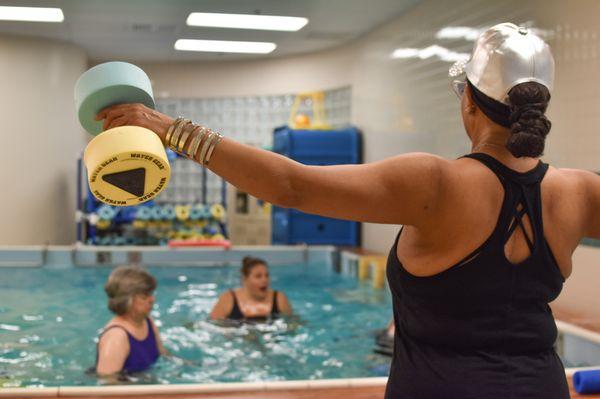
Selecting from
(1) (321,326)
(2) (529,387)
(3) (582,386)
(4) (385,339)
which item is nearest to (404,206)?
(2) (529,387)

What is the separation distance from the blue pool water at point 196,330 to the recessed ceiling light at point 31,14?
297cm

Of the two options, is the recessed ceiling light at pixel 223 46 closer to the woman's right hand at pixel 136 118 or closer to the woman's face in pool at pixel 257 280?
the woman's face in pool at pixel 257 280

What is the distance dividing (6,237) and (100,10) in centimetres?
385

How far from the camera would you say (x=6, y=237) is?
33.7 ft

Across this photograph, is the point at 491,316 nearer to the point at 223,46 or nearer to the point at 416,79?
the point at 416,79

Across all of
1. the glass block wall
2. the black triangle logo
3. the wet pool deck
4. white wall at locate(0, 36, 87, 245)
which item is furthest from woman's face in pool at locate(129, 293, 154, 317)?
the glass block wall

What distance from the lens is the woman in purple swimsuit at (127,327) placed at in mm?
3553

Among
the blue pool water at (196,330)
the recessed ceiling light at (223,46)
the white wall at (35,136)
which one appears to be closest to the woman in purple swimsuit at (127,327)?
the blue pool water at (196,330)

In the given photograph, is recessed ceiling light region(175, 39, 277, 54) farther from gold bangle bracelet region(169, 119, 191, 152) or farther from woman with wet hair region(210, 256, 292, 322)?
gold bangle bracelet region(169, 119, 191, 152)

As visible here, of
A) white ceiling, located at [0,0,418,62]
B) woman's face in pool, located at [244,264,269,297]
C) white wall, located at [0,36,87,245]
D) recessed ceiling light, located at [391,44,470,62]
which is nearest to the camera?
woman's face in pool, located at [244,264,269,297]

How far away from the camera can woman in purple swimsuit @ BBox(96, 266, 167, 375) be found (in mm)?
3553

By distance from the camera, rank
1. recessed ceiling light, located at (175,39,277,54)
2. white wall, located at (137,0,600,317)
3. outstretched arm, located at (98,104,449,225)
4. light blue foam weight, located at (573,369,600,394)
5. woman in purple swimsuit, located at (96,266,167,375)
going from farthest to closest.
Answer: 1. recessed ceiling light, located at (175,39,277,54)
2. white wall, located at (137,0,600,317)
3. woman in purple swimsuit, located at (96,266,167,375)
4. light blue foam weight, located at (573,369,600,394)
5. outstretched arm, located at (98,104,449,225)

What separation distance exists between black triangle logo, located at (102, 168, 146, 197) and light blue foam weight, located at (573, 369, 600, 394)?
5.85 feet

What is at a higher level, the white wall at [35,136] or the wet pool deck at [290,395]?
the white wall at [35,136]
